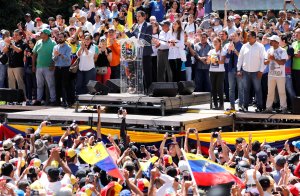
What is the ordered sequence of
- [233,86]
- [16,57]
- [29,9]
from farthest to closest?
1. [29,9]
2. [16,57]
3. [233,86]

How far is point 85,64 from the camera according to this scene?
2412 cm

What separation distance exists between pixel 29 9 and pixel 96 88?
13.0m

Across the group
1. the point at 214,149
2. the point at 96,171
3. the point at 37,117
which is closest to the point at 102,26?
the point at 37,117

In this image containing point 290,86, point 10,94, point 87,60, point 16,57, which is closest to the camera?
point 290,86

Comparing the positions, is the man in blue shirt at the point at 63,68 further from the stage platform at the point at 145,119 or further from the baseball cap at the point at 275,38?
the baseball cap at the point at 275,38

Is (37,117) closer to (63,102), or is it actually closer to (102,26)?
(63,102)

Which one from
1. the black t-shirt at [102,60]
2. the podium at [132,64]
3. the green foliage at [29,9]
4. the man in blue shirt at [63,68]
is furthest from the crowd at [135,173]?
the green foliage at [29,9]

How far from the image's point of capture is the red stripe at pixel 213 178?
575 inches

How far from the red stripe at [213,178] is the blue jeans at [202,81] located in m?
9.88

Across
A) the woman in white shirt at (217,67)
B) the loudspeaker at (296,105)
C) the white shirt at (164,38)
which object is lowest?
the loudspeaker at (296,105)

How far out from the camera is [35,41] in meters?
25.6

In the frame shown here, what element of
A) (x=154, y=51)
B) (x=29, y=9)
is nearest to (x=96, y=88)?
(x=154, y=51)

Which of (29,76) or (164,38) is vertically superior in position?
(164,38)

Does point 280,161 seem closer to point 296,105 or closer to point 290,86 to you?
point 296,105
